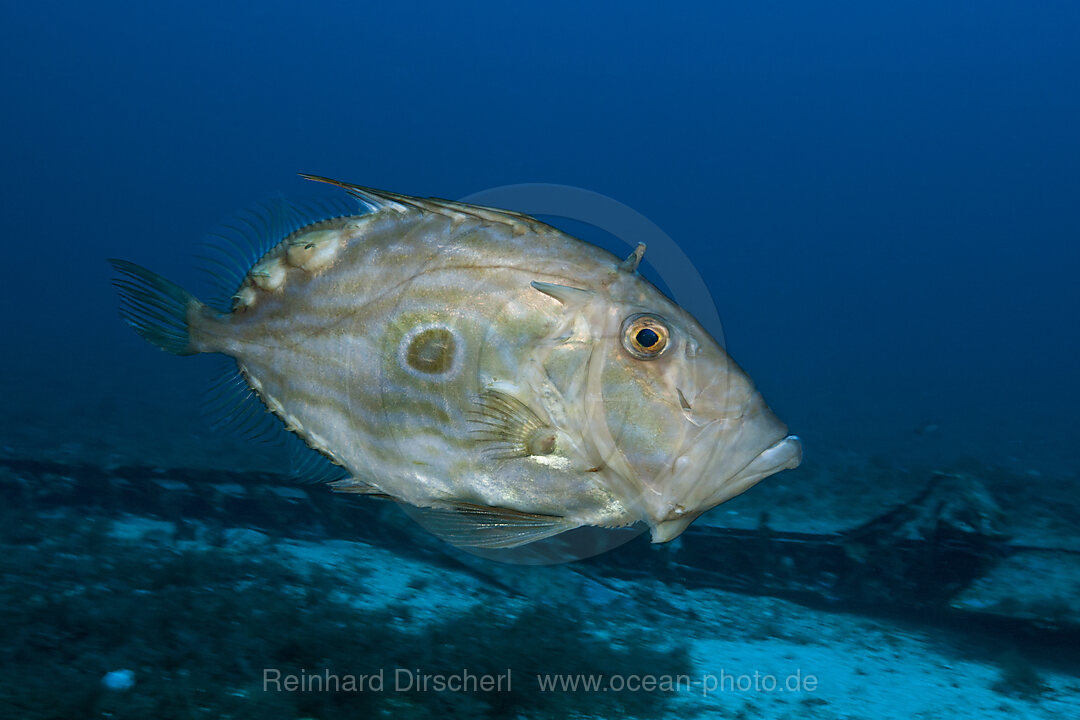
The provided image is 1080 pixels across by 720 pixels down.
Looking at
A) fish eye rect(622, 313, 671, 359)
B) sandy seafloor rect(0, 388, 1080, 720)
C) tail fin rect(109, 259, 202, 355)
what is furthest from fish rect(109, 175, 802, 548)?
sandy seafloor rect(0, 388, 1080, 720)

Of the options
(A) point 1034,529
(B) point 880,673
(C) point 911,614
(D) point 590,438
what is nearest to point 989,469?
(A) point 1034,529

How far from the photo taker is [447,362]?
1.31 m

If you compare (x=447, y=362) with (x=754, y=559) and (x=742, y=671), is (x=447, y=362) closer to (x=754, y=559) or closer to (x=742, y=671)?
(x=742, y=671)

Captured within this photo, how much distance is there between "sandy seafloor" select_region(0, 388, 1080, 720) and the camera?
2.16m

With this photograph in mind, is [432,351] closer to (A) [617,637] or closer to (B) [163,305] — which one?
(B) [163,305]

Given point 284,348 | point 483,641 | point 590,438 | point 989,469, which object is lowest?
point 483,641

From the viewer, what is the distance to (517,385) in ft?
4.23

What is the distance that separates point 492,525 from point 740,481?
21.1 inches

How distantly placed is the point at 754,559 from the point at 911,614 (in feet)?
2.94

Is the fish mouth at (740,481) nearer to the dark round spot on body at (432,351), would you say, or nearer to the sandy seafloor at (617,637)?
the dark round spot on body at (432,351)

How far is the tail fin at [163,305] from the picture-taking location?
1.56 m

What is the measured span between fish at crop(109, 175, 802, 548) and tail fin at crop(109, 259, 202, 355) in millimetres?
376

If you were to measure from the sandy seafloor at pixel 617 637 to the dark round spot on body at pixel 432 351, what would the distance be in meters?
1.48

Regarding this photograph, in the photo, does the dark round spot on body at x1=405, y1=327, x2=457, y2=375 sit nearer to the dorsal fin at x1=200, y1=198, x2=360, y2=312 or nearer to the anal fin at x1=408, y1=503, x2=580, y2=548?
the anal fin at x1=408, y1=503, x2=580, y2=548
